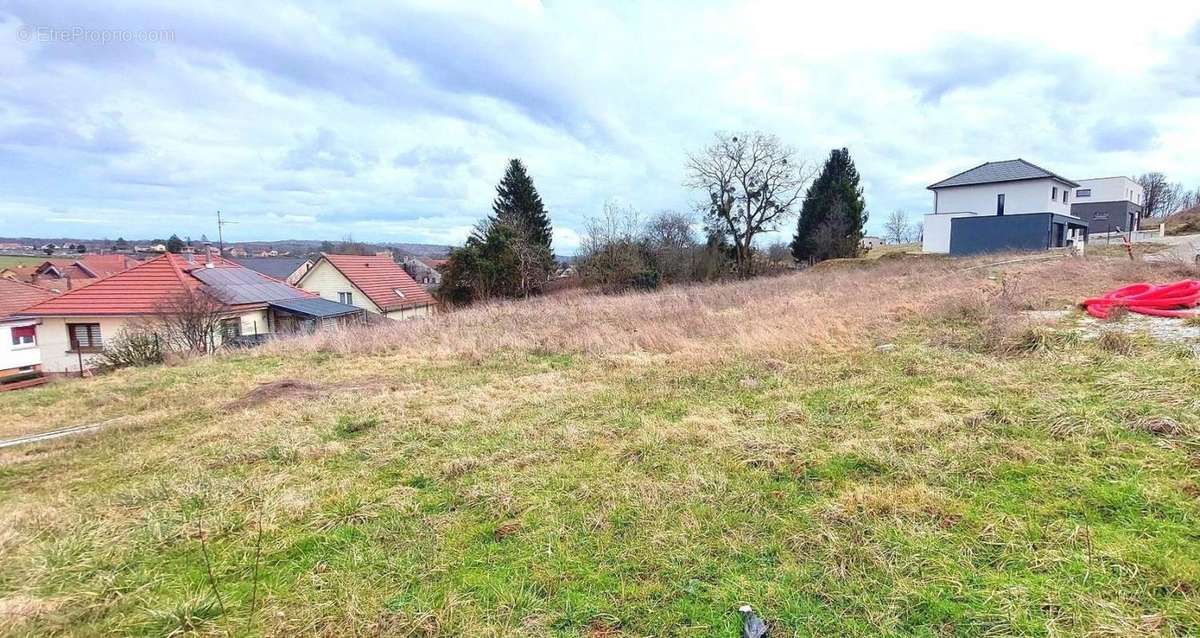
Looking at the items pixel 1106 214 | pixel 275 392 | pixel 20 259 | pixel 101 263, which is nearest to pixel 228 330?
pixel 275 392

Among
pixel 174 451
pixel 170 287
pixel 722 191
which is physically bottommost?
pixel 174 451

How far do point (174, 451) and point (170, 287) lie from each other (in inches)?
881

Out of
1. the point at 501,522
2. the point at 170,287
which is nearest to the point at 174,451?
the point at 501,522

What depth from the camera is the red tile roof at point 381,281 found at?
31.2 metres

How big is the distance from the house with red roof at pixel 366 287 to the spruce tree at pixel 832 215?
2608cm

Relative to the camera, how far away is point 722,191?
33750 mm

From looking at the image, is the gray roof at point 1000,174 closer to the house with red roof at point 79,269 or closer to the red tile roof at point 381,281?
the red tile roof at point 381,281

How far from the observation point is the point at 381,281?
108 feet

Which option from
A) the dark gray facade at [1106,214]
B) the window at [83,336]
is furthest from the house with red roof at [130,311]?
the dark gray facade at [1106,214]

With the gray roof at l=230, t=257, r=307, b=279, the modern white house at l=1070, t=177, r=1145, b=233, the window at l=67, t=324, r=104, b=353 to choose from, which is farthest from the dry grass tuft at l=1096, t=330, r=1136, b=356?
the gray roof at l=230, t=257, r=307, b=279

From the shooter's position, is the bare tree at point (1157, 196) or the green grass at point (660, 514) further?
the bare tree at point (1157, 196)

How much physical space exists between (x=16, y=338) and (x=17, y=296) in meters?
6.00

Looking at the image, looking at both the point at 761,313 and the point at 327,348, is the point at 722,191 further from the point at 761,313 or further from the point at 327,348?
the point at 327,348

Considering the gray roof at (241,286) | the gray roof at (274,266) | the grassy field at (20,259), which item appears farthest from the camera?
the grassy field at (20,259)
